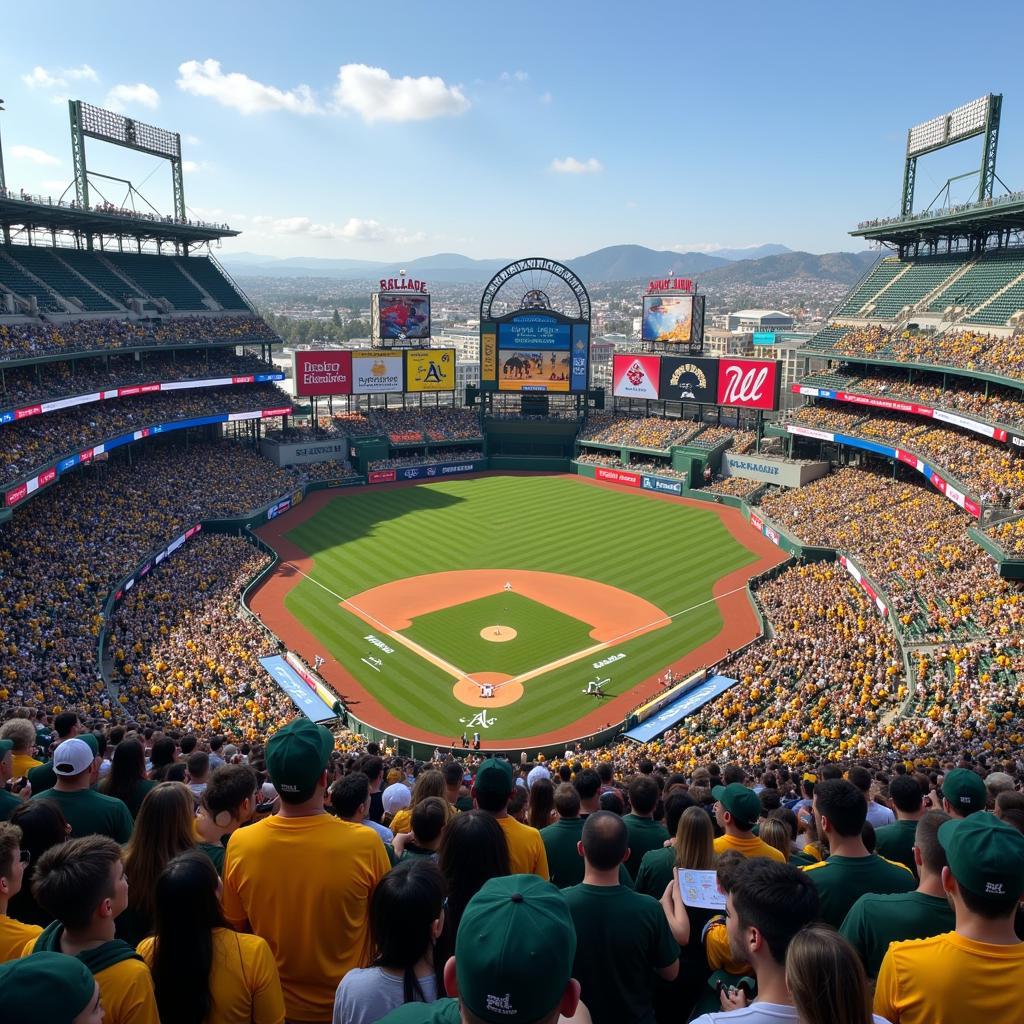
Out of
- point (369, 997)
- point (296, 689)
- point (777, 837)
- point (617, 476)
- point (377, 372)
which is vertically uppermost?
point (377, 372)

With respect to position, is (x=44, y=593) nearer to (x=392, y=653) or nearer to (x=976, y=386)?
(x=392, y=653)

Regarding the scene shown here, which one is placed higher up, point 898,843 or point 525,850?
point 525,850

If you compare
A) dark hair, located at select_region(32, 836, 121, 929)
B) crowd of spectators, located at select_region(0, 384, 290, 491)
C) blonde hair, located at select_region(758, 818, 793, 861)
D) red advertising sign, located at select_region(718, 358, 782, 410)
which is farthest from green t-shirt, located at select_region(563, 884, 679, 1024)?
red advertising sign, located at select_region(718, 358, 782, 410)

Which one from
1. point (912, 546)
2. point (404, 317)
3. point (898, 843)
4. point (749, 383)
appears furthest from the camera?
point (404, 317)

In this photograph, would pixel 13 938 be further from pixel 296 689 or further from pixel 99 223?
pixel 99 223

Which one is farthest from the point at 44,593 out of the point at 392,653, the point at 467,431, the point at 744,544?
the point at 467,431

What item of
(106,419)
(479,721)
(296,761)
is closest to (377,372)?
(106,419)

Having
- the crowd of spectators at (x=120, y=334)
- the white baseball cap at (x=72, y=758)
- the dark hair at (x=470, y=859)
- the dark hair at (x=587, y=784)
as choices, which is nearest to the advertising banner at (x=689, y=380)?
the crowd of spectators at (x=120, y=334)
